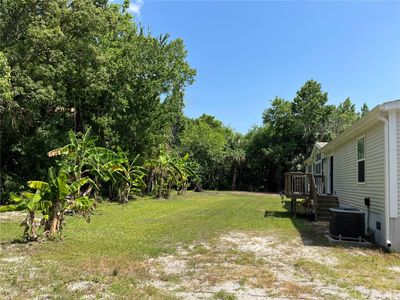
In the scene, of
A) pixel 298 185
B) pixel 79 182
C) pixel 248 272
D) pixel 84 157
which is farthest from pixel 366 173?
pixel 84 157

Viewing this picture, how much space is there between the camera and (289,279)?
5418mm

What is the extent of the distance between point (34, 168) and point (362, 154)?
15.2 metres

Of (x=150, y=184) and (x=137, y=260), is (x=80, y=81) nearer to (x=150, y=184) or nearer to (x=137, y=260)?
(x=150, y=184)

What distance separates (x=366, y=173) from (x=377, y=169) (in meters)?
1.12

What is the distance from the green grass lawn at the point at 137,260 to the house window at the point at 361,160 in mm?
2187

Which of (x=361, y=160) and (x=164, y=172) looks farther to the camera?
(x=164, y=172)

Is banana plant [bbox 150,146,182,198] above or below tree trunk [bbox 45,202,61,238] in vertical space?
above

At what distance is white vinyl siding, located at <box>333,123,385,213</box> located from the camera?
8.74 m

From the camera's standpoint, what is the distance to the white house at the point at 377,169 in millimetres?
8000

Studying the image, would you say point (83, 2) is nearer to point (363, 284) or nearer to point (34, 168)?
point (34, 168)

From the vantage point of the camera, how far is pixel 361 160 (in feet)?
35.3

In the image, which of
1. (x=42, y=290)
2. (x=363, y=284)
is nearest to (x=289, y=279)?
(x=363, y=284)

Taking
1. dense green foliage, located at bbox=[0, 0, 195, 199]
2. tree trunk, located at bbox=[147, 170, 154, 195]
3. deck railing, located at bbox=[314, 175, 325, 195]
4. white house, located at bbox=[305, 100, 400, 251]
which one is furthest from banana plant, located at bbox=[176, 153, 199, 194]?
white house, located at bbox=[305, 100, 400, 251]

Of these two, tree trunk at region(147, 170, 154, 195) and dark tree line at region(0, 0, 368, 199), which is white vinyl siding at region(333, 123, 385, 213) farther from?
tree trunk at region(147, 170, 154, 195)
